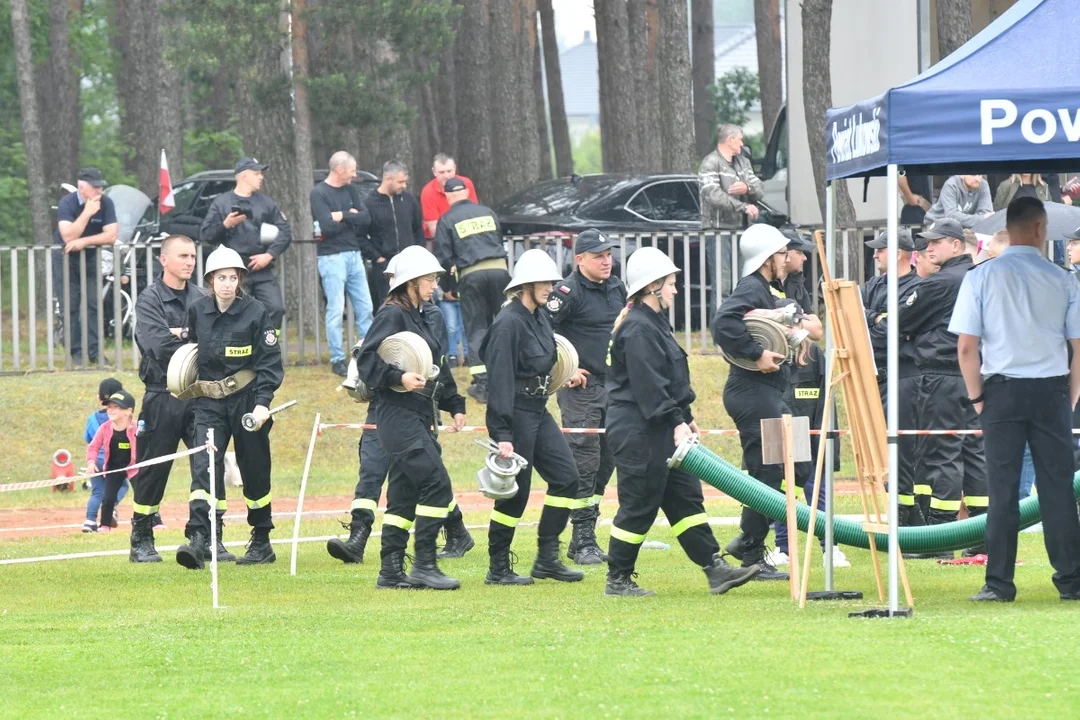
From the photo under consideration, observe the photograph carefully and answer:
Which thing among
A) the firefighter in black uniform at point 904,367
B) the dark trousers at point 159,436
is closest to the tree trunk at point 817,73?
the firefighter in black uniform at point 904,367

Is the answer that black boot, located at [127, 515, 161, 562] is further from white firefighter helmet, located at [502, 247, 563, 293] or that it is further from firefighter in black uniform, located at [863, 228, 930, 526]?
firefighter in black uniform, located at [863, 228, 930, 526]

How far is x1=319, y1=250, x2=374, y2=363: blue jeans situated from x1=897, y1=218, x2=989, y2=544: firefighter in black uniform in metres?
7.86

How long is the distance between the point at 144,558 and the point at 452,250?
578 centimetres

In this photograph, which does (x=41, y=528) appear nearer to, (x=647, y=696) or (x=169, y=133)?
(x=647, y=696)

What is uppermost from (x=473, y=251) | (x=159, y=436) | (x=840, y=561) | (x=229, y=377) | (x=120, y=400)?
(x=473, y=251)

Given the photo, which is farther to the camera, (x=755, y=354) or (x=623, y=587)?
(x=755, y=354)

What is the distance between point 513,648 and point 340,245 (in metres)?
11.0

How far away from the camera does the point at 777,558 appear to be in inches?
470

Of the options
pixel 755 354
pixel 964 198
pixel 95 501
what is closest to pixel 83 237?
pixel 95 501

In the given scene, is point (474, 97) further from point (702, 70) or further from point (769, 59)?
point (702, 70)

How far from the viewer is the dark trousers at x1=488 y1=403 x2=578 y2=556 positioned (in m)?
11.1

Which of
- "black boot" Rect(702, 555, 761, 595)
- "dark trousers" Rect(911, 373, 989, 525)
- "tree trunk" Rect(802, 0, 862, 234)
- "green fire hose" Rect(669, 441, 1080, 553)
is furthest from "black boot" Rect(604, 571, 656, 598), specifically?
"tree trunk" Rect(802, 0, 862, 234)

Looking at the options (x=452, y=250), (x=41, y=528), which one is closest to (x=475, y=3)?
(x=452, y=250)

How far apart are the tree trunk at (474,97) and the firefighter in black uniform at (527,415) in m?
20.3
